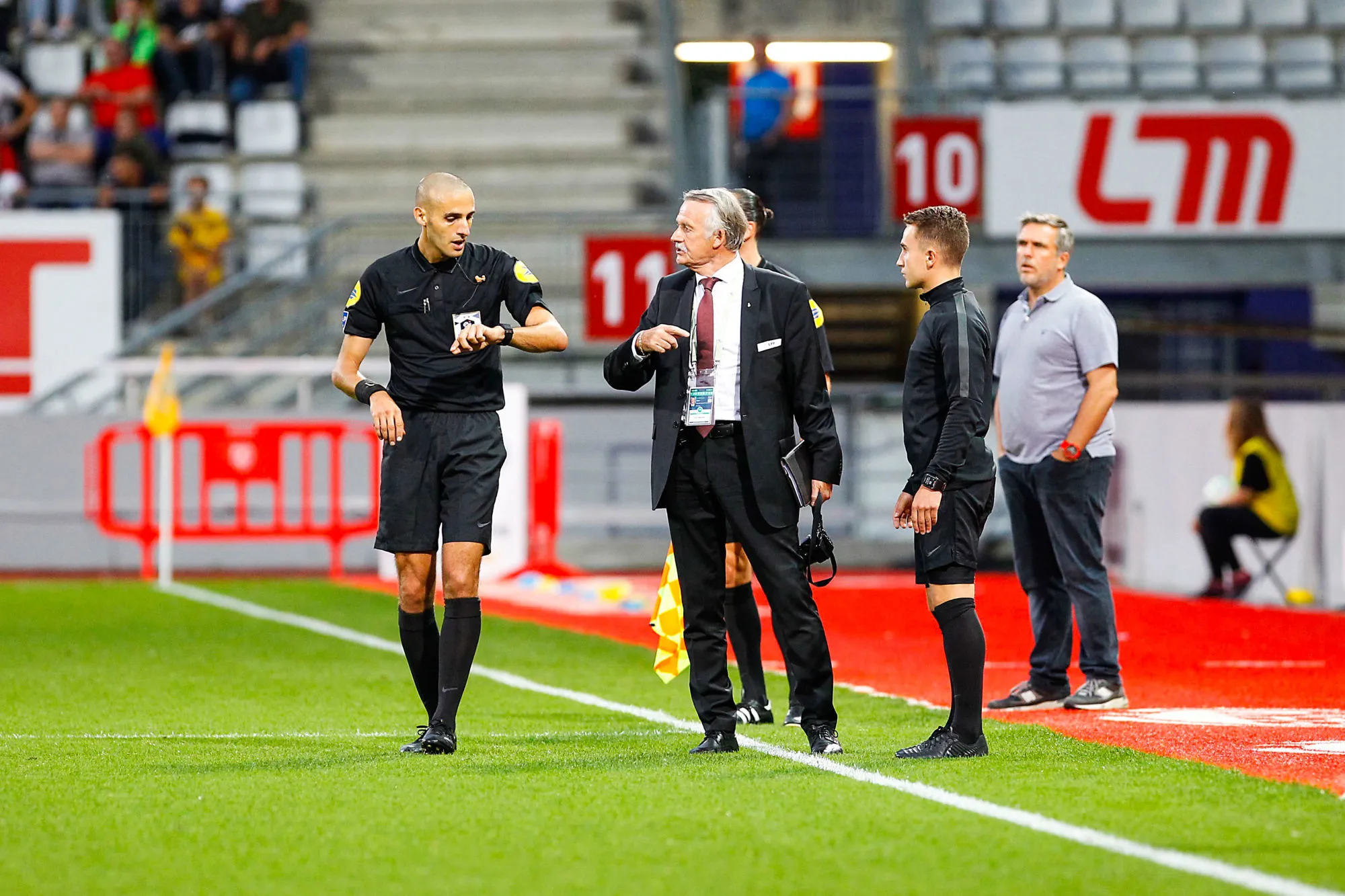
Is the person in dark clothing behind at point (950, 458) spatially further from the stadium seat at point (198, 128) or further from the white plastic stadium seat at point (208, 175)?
the stadium seat at point (198, 128)

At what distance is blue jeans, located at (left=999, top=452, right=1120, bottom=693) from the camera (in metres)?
9.01

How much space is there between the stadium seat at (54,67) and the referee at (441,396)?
1889 centimetres

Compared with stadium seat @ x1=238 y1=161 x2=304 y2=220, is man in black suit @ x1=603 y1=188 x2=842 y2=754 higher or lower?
lower

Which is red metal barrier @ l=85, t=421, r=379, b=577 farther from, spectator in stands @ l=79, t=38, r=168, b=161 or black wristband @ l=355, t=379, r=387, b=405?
black wristband @ l=355, t=379, r=387, b=405

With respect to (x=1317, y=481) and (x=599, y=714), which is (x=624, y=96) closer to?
(x=1317, y=481)

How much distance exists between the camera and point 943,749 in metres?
7.12

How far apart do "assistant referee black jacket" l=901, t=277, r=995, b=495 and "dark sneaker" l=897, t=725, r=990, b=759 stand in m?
0.81

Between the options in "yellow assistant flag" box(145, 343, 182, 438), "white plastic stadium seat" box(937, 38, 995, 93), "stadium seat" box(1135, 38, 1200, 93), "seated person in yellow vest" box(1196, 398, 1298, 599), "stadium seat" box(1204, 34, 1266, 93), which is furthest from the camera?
"stadium seat" box(1204, 34, 1266, 93)

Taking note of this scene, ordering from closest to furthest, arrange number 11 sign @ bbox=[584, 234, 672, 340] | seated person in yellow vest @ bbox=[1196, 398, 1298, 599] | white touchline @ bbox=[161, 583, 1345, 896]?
white touchline @ bbox=[161, 583, 1345, 896], seated person in yellow vest @ bbox=[1196, 398, 1298, 599], number 11 sign @ bbox=[584, 234, 672, 340]

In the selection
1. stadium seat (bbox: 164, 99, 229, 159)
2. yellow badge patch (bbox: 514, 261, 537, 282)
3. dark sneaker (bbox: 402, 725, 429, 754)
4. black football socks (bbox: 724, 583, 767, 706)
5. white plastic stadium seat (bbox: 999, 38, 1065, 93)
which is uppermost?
white plastic stadium seat (bbox: 999, 38, 1065, 93)

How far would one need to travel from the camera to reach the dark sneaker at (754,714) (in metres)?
8.40

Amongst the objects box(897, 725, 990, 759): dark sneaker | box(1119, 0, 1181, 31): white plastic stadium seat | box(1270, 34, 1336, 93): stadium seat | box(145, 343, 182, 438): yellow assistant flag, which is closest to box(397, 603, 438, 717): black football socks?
box(897, 725, 990, 759): dark sneaker

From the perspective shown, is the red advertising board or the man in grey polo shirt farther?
the red advertising board

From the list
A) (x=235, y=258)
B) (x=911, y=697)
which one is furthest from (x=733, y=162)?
(x=911, y=697)
